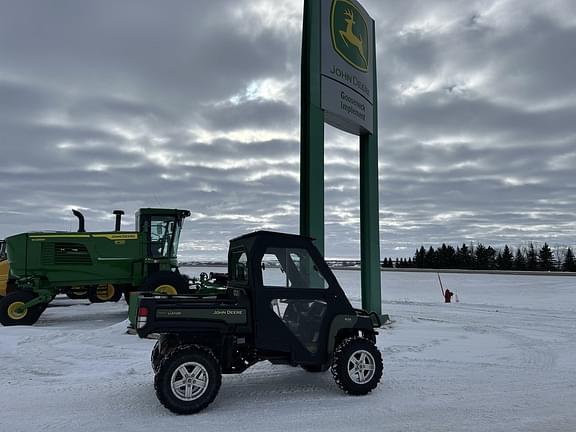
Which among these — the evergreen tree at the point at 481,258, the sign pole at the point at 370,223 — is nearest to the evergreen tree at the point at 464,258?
the evergreen tree at the point at 481,258

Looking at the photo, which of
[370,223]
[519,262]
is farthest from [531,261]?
[370,223]

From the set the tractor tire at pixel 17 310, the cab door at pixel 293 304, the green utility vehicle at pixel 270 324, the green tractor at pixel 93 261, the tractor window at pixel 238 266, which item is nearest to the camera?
the green utility vehicle at pixel 270 324

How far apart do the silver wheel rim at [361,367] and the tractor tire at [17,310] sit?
10.0 meters

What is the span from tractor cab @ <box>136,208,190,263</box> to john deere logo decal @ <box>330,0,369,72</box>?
652 cm

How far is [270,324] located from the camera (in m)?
5.35

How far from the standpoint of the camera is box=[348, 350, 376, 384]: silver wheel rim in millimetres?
5523

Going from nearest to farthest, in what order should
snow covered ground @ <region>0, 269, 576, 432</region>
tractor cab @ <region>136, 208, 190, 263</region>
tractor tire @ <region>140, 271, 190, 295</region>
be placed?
snow covered ground @ <region>0, 269, 576, 432</region>, tractor tire @ <region>140, 271, 190, 295</region>, tractor cab @ <region>136, 208, 190, 263</region>

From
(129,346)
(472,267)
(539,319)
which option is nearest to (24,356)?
(129,346)

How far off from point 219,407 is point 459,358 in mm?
4313

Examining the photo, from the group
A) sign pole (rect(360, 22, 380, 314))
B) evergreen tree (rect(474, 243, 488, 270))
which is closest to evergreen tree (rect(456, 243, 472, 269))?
evergreen tree (rect(474, 243, 488, 270))

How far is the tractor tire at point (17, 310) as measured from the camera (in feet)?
39.9

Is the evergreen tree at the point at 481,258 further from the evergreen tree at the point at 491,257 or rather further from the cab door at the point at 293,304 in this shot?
the cab door at the point at 293,304

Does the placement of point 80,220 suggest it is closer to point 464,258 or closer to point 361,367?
point 361,367

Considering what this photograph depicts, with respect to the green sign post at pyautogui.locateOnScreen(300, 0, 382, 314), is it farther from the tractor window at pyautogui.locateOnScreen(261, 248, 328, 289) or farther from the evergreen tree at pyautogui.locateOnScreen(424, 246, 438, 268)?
the evergreen tree at pyautogui.locateOnScreen(424, 246, 438, 268)
